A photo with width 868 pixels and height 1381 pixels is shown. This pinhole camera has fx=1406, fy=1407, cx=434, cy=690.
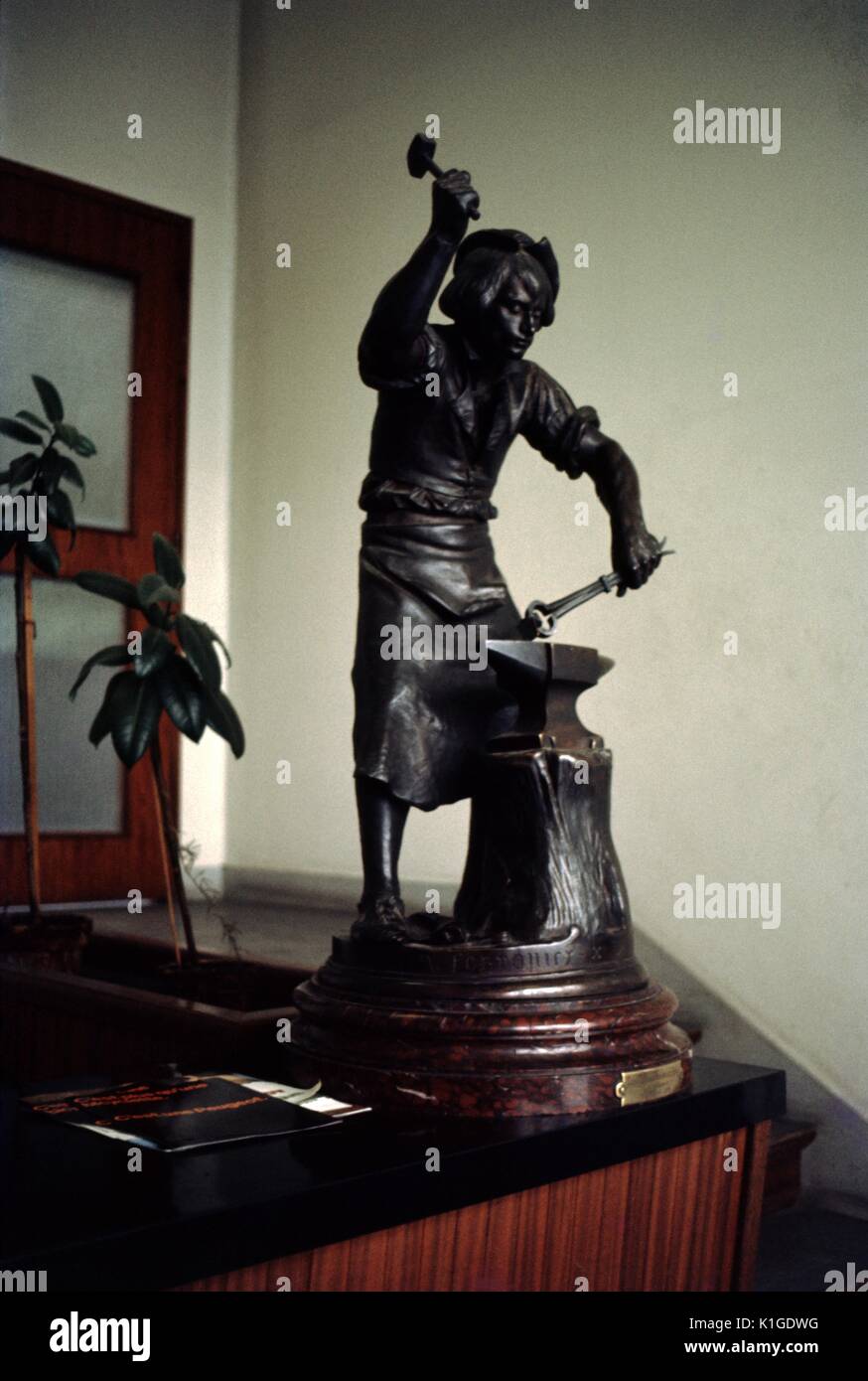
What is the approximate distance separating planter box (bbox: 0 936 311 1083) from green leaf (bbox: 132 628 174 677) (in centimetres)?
71

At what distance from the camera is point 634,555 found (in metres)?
2.01

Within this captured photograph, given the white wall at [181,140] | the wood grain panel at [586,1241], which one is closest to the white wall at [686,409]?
the white wall at [181,140]

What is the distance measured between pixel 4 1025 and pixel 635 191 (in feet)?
9.16

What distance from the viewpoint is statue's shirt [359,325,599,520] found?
198 cm

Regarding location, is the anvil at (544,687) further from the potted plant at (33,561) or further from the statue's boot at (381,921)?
the potted plant at (33,561)

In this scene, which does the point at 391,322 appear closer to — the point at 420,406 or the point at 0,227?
the point at 420,406

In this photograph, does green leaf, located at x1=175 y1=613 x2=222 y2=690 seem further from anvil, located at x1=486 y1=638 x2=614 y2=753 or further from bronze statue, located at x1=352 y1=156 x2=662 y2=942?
anvil, located at x1=486 y1=638 x2=614 y2=753

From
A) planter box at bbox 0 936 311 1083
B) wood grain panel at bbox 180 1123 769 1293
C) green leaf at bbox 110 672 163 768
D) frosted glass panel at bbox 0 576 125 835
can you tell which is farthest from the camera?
frosted glass panel at bbox 0 576 125 835

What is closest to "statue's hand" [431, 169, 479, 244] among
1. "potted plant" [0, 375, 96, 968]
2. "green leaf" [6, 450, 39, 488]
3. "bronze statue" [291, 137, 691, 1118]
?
"bronze statue" [291, 137, 691, 1118]

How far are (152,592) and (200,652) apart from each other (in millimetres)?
179

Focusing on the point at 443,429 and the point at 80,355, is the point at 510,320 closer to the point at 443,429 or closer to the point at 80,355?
the point at 443,429

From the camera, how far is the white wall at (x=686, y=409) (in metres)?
3.42

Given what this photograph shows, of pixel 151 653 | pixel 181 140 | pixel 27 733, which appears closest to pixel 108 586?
pixel 151 653

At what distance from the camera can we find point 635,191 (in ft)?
13.1
